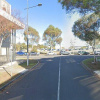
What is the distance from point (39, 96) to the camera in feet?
20.4

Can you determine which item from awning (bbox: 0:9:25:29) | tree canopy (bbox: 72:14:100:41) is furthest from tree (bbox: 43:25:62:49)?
awning (bbox: 0:9:25:29)

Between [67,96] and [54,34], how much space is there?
54.9m

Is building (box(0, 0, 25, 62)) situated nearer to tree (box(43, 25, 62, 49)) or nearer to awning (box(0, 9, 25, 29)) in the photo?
awning (box(0, 9, 25, 29))

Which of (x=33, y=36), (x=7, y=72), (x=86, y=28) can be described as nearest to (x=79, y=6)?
(x=86, y=28)

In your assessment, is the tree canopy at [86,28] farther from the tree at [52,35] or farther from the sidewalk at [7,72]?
the tree at [52,35]

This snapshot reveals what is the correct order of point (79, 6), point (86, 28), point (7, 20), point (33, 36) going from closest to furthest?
point (79, 6)
point (7, 20)
point (86, 28)
point (33, 36)

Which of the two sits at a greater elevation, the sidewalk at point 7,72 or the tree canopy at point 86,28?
the tree canopy at point 86,28

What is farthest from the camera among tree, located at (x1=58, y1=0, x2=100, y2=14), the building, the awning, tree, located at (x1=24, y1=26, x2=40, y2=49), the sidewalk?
tree, located at (x1=24, y1=26, x2=40, y2=49)

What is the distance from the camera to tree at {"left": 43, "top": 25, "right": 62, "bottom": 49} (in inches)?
2337

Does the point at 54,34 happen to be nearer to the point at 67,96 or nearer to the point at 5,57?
the point at 5,57

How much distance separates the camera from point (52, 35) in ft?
200

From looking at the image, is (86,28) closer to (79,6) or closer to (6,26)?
(79,6)

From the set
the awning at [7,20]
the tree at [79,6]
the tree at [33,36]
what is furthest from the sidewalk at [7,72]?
the tree at [33,36]

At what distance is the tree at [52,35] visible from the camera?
5936 centimetres
